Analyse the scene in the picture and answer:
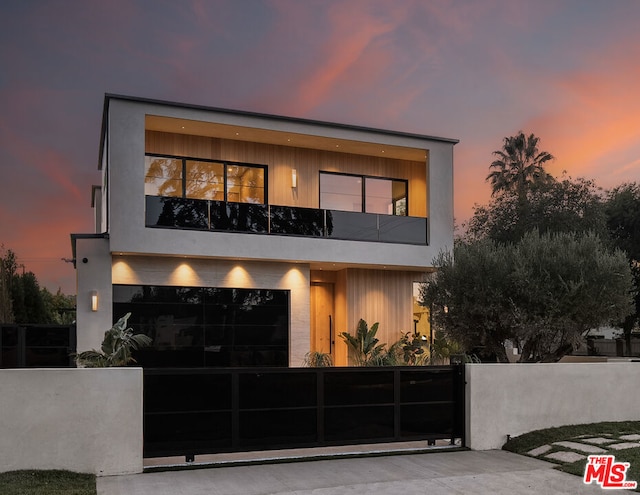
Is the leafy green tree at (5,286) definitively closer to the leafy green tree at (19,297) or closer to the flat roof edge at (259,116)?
the leafy green tree at (19,297)

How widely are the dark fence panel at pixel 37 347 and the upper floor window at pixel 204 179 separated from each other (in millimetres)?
4234

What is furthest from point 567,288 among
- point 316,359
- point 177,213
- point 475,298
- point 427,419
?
point 177,213

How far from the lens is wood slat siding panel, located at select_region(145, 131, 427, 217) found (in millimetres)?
16469

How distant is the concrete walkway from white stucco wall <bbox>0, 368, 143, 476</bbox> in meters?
0.38

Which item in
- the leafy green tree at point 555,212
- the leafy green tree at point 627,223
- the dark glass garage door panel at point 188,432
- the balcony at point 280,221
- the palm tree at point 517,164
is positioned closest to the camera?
the dark glass garage door panel at point 188,432

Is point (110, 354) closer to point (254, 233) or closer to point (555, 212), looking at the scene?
point (254, 233)

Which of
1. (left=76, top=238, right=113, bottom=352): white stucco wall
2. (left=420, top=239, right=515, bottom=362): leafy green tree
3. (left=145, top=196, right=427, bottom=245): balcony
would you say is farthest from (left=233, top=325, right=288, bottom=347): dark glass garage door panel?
(left=420, top=239, right=515, bottom=362): leafy green tree

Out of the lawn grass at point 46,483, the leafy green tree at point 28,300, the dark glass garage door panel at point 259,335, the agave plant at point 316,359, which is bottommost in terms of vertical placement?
the lawn grass at point 46,483

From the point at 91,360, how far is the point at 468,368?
6209mm

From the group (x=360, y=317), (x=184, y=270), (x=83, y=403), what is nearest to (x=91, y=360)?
(x=83, y=403)

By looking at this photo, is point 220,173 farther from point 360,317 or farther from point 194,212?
point 360,317

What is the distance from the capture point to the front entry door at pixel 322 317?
18125 mm

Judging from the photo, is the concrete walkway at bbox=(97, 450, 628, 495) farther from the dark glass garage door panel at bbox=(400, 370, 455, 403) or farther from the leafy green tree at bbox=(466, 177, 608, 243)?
the leafy green tree at bbox=(466, 177, 608, 243)

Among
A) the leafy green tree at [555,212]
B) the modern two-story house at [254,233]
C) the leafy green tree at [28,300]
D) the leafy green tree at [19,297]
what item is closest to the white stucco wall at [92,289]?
the modern two-story house at [254,233]
